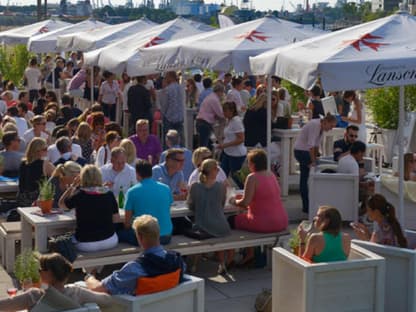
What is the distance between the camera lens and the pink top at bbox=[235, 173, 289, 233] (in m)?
8.63

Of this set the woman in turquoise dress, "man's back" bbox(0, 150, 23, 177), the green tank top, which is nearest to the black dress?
"man's back" bbox(0, 150, 23, 177)

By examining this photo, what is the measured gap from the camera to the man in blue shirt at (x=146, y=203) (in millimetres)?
8047

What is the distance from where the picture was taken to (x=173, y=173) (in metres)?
9.38

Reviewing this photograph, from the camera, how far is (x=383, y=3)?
110m

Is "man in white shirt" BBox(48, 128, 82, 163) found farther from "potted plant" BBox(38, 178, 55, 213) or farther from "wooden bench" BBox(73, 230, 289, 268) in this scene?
"wooden bench" BBox(73, 230, 289, 268)

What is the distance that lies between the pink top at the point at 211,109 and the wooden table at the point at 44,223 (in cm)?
563

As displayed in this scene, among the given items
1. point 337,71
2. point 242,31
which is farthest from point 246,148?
point 337,71

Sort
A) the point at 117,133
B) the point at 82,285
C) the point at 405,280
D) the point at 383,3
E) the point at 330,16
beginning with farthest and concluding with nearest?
the point at 330,16, the point at 383,3, the point at 117,133, the point at 405,280, the point at 82,285

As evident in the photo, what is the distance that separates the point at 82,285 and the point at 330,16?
512 feet

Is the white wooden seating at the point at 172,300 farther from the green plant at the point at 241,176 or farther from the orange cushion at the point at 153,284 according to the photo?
the green plant at the point at 241,176

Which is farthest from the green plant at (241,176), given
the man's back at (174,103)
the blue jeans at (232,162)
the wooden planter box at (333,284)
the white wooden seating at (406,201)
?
the man's back at (174,103)

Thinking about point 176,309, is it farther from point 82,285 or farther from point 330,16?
point 330,16

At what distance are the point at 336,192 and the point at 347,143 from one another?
96 centimetres

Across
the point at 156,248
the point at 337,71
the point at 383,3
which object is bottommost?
the point at 156,248
